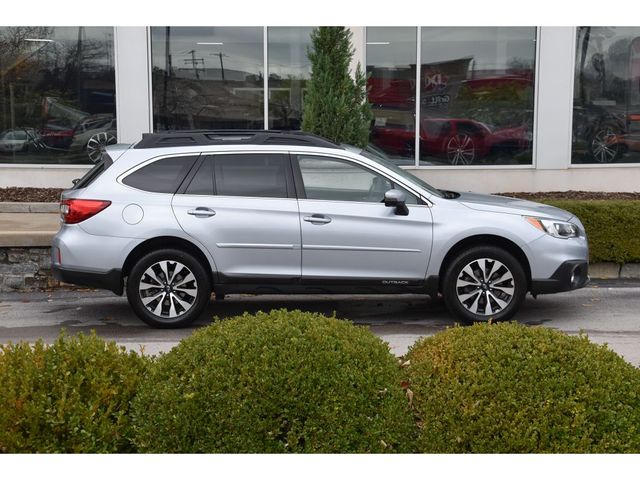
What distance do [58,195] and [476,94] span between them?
274 inches

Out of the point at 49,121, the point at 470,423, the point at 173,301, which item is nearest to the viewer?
the point at 470,423

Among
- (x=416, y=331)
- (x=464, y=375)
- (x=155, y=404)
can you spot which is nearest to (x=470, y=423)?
(x=464, y=375)

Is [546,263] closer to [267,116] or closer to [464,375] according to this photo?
[464,375]

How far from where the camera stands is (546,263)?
796 centimetres

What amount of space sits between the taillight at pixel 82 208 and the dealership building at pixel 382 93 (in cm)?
593

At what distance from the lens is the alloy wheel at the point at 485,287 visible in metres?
7.93

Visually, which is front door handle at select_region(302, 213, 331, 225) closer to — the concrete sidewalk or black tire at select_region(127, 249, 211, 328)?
black tire at select_region(127, 249, 211, 328)

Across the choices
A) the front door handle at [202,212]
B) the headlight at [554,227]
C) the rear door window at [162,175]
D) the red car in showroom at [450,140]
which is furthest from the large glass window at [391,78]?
the front door handle at [202,212]

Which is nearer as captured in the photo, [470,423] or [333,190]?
[470,423]

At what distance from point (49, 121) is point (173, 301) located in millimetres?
6988

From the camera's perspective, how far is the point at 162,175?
8023 mm

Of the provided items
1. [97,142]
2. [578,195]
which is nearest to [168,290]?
[97,142]

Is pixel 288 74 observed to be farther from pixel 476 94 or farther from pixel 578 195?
pixel 578 195

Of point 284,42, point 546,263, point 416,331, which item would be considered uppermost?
→ point 284,42
